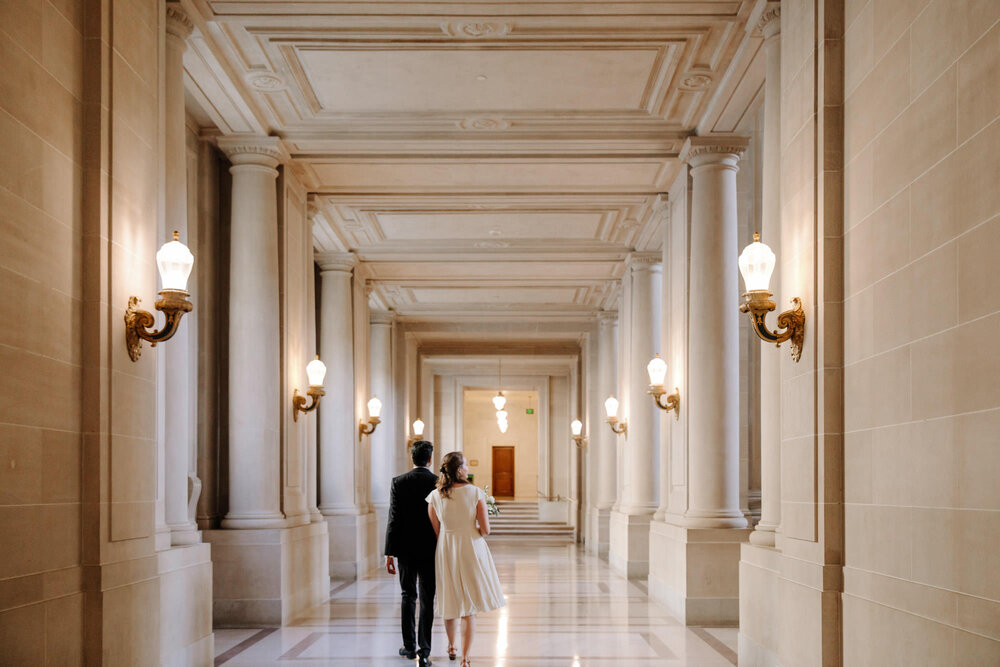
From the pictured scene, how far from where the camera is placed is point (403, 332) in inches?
990

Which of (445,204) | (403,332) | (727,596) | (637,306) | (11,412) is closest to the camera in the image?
(11,412)

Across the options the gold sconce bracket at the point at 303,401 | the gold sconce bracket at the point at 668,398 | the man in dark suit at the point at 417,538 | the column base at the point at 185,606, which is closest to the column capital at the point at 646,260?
the gold sconce bracket at the point at 668,398

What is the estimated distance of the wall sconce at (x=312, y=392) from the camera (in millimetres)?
12047

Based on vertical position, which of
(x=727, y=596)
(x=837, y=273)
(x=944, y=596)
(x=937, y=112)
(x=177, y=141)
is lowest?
(x=727, y=596)

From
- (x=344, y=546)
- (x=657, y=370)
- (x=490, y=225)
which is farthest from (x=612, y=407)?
(x=657, y=370)

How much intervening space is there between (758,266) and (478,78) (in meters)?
4.40

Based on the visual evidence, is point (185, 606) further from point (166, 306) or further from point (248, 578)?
point (248, 578)

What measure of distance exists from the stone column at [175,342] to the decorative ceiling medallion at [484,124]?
11.5 feet

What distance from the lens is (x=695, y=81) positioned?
987cm

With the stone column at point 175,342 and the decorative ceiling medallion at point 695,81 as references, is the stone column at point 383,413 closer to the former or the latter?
the decorative ceiling medallion at point 695,81

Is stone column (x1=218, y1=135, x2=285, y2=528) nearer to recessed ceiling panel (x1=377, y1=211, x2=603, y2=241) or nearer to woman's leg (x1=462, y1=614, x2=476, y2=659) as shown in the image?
woman's leg (x1=462, y1=614, x2=476, y2=659)

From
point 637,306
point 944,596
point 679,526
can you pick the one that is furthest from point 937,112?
point 637,306

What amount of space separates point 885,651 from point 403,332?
2056 centimetres

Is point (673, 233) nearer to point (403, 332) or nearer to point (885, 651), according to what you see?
point (885, 651)
